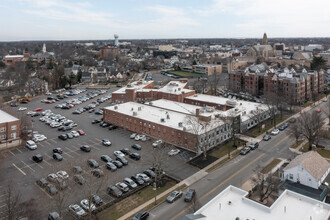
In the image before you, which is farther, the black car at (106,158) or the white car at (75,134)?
the white car at (75,134)

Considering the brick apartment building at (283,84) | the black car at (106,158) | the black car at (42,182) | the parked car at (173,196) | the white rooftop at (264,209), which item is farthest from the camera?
the brick apartment building at (283,84)

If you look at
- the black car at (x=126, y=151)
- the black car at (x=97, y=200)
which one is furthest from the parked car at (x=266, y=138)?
the black car at (x=97, y=200)

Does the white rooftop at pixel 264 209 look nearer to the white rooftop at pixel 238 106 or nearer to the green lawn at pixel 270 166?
the green lawn at pixel 270 166

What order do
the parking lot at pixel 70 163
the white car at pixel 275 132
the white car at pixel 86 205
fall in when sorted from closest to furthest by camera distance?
the white car at pixel 86 205 → the parking lot at pixel 70 163 → the white car at pixel 275 132

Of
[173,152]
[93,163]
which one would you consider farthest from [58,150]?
[173,152]

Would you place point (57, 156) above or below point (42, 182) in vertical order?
above

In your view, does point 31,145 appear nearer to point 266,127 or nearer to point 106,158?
point 106,158

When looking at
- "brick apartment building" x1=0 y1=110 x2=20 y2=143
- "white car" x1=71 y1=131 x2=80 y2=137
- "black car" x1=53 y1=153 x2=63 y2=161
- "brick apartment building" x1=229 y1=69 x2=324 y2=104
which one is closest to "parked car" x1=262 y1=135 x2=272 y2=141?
"brick apartment building" x1=229 y1=69 x2=324 y2=104
